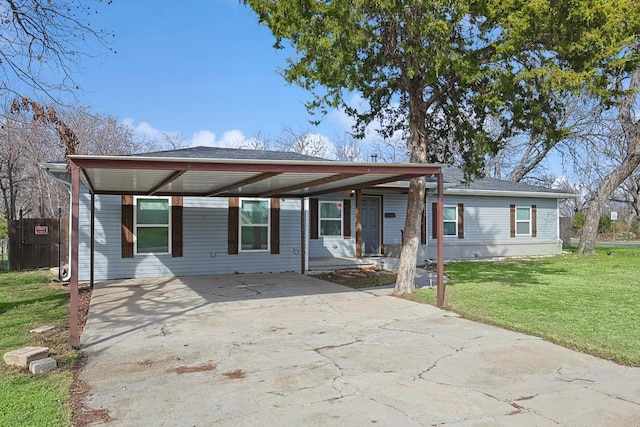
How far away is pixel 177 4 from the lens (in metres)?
10.0

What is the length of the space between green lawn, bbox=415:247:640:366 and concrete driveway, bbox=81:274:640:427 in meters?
0.46

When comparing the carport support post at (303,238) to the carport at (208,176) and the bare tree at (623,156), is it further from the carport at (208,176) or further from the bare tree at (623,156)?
the bare tree at (623,156)

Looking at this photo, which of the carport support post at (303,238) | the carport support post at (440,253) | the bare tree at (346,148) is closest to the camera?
the carport support post at (440,253)

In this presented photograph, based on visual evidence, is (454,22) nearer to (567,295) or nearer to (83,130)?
(567,295)

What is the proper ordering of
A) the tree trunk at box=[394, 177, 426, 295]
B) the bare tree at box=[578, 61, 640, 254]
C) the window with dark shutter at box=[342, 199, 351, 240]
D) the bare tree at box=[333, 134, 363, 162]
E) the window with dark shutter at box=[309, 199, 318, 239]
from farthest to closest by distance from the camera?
the bare tree at box=[333, 134, 363, 162] < the bare tree at box=[578, 61, 640, 254] < the window with dark shutter at box=[342, 199, 351, 240] < the window with dark shutter at box=[309, 199, 318, 239] < the tree trunk at box=[394, 177, 426, 295]

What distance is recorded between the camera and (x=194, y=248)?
1120 centimetres

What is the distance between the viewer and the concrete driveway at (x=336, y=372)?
3.34 m

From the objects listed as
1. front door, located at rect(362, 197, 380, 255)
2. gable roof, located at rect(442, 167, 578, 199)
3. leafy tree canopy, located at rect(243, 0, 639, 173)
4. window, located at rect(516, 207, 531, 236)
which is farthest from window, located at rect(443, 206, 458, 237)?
leafy tree canopy, located at rect(243, 0, 639, 173)

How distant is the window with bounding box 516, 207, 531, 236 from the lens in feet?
58.4

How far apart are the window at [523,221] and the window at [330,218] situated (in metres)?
8.08

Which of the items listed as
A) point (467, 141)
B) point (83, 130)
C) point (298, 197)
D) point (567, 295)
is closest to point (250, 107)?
point (83, 130)

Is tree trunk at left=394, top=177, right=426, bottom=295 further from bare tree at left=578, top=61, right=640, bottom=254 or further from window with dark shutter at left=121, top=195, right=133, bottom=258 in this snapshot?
bare tree at left=578, top=61, right=640, bottom=254

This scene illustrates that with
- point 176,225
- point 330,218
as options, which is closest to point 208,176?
point 176,225

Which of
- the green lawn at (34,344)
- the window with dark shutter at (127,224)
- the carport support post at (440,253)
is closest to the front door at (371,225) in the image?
the carport support post at (440,253)
